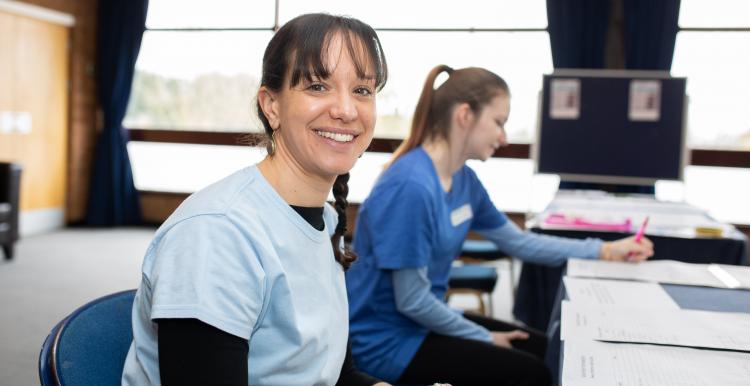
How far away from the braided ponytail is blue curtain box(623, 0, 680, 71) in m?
4.52

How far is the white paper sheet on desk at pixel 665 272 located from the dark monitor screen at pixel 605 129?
2.81 meters

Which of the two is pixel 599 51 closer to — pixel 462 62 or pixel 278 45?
pixel 462 62

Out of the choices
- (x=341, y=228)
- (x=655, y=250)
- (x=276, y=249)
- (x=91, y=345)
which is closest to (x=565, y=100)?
(x=655, y=250)

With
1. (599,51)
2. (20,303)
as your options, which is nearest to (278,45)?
(20,303)

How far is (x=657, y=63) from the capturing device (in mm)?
5312

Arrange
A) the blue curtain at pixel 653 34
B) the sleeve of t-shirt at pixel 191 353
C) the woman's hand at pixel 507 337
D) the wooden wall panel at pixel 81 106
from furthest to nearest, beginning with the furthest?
the wooden wall panel at pixel 81 106, the blue curtain at pixel 653 34, the woman's hand at pixel 507 337, the sleeve of t-shirt at pixel 191 353

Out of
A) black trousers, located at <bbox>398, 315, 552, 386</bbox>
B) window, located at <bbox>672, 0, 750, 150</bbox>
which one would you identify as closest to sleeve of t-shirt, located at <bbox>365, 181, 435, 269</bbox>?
black trousers, located at <bbox>398, 315, 552, 386</bbox>

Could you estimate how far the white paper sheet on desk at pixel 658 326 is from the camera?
1.23 metres

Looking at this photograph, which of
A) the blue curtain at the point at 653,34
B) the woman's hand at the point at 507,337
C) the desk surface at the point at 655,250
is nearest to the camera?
the woman's hand at the point at 507,337

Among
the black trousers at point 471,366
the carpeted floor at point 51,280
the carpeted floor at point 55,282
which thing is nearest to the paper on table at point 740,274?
the black trousers at point 471,366

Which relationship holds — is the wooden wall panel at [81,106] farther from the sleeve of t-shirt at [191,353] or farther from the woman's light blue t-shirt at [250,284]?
the sleeve of t-shirt at [191,353]

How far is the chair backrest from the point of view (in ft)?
3.03

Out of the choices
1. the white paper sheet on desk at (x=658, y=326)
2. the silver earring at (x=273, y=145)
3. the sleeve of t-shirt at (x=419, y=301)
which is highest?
the silver earring at (x=273, y=145)

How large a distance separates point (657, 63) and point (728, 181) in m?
1.05
